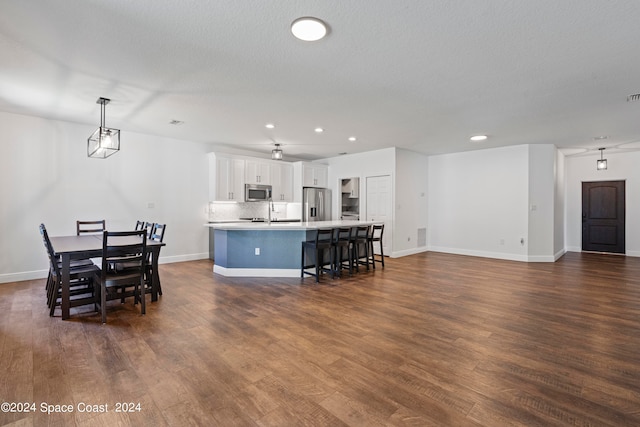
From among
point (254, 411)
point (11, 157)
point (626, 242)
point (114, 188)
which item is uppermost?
point (11, 157)

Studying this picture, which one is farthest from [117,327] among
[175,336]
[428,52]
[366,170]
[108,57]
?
[366,170]

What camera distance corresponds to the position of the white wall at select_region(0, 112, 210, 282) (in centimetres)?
477

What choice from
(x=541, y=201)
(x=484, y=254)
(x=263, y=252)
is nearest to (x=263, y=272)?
(x=263, y=252)

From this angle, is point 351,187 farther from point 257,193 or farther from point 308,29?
point 308,29

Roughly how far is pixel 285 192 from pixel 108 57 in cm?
549

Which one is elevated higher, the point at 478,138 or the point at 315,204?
the point at 478,138

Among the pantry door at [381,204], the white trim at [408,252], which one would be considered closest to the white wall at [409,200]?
the white trim at [408,252]

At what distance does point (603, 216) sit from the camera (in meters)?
7.77

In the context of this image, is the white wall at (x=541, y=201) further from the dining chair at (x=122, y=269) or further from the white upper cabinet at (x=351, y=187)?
the dining chair at (x=122, y=269)

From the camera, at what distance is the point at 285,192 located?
26.7ft

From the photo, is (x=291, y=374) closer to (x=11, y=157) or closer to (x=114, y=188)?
(x=114, y=188)

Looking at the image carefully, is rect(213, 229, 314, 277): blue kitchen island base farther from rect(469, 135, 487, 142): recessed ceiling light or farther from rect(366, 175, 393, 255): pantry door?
rect(469, 135, 487, 142): recessed ceiling light

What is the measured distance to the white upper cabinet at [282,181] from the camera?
785 centimetres

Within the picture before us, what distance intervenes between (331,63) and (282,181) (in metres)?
5.28
